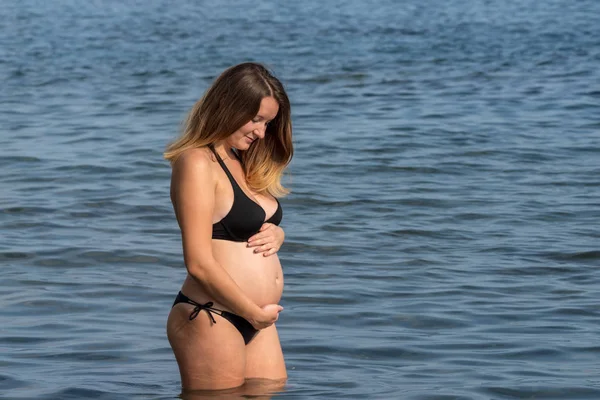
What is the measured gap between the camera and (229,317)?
501 centimetres

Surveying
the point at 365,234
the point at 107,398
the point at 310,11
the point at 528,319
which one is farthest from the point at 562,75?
the point at 310,11

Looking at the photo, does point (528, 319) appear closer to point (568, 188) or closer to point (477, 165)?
point (568, 188)

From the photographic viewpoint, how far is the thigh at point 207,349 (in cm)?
499

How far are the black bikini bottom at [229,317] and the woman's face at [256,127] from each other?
71 centimetres

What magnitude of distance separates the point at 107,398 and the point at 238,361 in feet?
4.60

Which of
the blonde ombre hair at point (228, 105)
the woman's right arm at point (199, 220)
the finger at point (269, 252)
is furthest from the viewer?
the finger at point (269, 252)

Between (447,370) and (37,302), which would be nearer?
(447,370)

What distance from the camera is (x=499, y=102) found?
1881 cm

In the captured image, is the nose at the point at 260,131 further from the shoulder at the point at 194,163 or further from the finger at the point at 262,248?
the finger at the point at 262,248

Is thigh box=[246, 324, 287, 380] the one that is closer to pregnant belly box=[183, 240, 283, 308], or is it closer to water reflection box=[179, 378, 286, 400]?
water reflection box=[179, 378, 286, 400]

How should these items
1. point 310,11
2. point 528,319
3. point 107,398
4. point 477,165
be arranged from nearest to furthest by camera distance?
point 107,398 < point 528,319 < point 477,165 < point 310,11

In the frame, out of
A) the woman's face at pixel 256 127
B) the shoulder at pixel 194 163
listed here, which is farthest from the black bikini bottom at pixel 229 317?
the woman's face at pixel 256 127

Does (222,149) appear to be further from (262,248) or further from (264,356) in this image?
(264,356)

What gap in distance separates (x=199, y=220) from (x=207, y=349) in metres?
0.64
